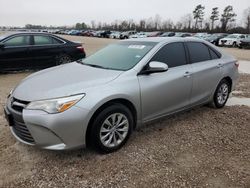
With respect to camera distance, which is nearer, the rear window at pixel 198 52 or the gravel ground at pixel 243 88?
the rear window at pixel 198 52

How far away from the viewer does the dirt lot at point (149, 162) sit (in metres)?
2.87

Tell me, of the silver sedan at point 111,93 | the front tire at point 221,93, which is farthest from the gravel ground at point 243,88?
the silver sedan at point 111,93

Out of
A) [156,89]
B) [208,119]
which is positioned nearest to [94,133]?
[156,89]

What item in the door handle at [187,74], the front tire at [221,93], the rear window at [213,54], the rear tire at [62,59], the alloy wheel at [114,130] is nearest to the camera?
the alloy wheel at [114,130]

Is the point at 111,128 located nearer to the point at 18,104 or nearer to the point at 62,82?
the point at 62,82

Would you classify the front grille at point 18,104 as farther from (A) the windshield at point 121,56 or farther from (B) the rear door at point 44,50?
(B) the rear door at point 44,50

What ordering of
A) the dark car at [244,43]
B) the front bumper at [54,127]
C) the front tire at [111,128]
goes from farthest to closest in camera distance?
the dark car at [244,43] < the front tire at [111,128] < the front bumper at [54,127]

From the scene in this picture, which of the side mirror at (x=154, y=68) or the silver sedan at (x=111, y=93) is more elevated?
the side mirror at (x=154, y=68)

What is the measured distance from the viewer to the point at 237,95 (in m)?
6.42

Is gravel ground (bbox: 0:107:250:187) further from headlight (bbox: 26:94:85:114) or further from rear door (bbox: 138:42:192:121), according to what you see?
headlight (bbox: 26:94:85:114)

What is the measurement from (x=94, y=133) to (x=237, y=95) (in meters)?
4.62

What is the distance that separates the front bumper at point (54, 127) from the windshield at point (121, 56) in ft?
3.60

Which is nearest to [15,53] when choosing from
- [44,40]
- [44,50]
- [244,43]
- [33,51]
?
[33,51]

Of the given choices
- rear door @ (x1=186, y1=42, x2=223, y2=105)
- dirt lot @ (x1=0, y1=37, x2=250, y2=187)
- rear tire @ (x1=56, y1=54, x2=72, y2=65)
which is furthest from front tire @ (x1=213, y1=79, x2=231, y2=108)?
rear tire @ (x1=56, y1=54, x2=72, y2=65)
